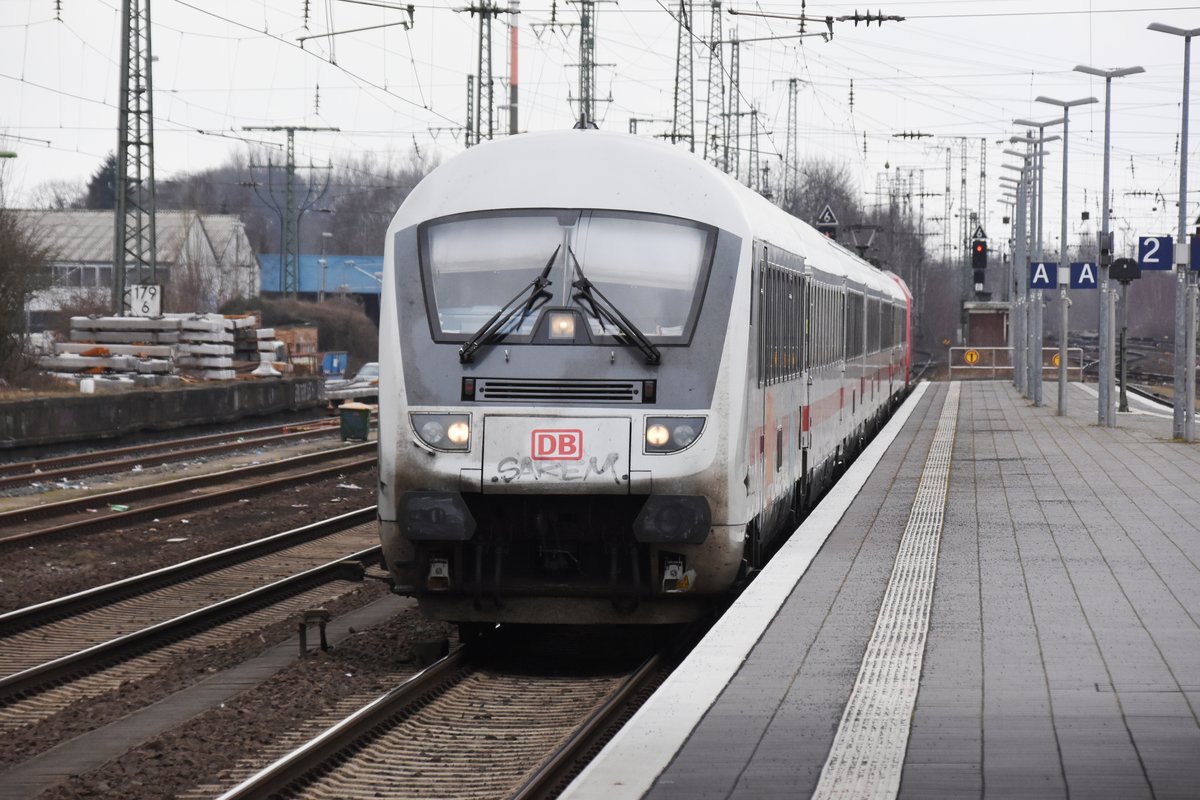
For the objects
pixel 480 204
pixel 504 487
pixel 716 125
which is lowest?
pixel 504 487

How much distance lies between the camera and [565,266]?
9.76m

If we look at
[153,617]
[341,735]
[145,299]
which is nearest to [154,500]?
[153,617]

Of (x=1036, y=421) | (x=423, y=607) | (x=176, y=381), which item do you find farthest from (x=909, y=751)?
(x=176, y=381)

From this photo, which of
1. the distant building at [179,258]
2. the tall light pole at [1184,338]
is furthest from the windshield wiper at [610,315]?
the distant building at [179,258]

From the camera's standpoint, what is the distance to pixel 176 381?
3359 centimetres

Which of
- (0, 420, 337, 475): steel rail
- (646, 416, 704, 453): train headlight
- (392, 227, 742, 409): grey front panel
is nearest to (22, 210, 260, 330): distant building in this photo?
(0, 420, 337, 475): steel rail

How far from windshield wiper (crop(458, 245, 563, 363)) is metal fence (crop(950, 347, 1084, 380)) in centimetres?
4872

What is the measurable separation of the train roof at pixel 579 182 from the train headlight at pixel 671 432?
4.48 feet

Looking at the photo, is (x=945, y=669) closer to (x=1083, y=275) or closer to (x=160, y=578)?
(x=160, y=578)

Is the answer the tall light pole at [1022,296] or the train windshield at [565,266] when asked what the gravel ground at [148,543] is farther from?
the tall light pole at [1022,296]

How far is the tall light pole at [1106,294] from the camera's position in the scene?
91.3ft

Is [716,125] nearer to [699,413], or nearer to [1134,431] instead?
[1134,431]

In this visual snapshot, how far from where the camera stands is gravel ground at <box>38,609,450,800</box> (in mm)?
7379

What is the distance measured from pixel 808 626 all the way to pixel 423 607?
2.36 meters
